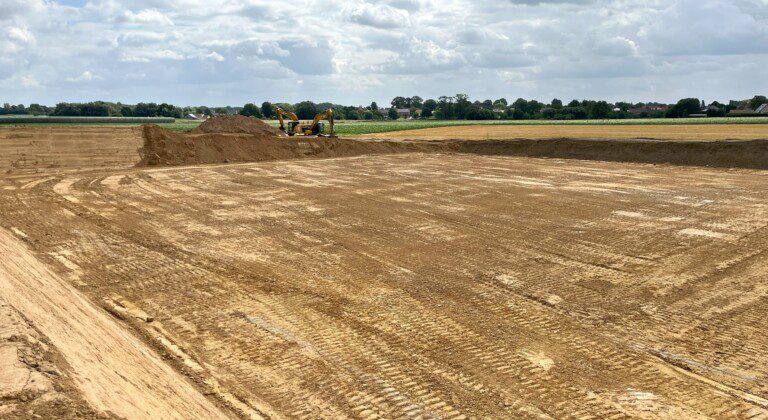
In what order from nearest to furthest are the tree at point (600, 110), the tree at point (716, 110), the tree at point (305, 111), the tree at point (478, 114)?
the tree at point (305, 111) → the tree at point (716, 110) → the tree at point (600, 110) → the tree at point (478, 114)

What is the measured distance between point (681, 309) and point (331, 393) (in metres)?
5.41

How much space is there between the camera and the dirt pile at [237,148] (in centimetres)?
3159

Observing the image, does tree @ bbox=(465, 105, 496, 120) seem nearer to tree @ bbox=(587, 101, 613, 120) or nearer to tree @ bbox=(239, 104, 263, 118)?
tree @ bbox=(587, 101, 613, 120)

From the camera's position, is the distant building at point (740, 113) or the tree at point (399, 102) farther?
the tree at point (399, 102)

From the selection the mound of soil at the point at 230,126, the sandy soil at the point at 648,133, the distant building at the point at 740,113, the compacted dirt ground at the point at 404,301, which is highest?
the distant building at the point at 740,113

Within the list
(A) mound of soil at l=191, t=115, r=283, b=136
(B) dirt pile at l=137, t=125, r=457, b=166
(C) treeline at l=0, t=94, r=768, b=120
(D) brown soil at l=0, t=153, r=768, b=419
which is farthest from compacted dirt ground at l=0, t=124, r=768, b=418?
(C) treeline at l=0, t=94, r=768, b=120

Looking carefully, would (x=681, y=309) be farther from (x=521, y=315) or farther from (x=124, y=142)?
(x=124, y=142)

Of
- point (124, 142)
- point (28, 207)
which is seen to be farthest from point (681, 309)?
point (124, 142)

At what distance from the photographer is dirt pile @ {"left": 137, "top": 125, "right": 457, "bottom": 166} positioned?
31.6 m

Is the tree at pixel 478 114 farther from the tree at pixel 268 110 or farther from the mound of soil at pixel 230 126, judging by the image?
the mound of soil at pixel 230 126

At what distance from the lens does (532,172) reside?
1046 inches

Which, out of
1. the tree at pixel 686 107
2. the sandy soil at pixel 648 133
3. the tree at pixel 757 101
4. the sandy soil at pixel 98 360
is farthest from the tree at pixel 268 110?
the sandy soil at pixel 98 360

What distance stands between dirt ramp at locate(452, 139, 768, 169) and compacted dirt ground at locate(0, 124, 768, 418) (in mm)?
11575

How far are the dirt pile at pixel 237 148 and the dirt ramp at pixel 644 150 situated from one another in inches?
205
